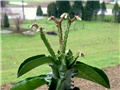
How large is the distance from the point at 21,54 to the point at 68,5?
6.10 feet

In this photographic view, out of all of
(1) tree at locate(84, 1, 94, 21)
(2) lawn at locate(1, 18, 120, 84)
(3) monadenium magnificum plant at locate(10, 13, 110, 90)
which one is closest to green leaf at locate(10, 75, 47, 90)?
(3) monadenium magnificum plant at locate(10, 13, 110, 90)

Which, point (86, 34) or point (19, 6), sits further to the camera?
point (86, 34)

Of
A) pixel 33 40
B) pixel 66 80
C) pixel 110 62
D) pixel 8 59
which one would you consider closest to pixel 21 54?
pixel 8 59

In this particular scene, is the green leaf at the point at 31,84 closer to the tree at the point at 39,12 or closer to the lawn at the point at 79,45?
the lawn at the point at 79,45

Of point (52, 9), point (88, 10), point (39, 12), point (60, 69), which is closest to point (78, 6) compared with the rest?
point (88, 10)

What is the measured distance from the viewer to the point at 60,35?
88cm

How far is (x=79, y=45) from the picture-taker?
541 cm

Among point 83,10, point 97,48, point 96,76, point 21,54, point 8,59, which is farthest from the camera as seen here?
point 83,10

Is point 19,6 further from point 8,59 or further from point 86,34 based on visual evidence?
point 8,59

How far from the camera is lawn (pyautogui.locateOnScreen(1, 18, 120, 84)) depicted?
373 cm

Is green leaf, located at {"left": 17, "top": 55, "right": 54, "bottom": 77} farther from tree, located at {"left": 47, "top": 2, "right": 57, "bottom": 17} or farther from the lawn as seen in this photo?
tree, located at {"left": 47, "top": 2, "right": 57, "bottom": 17}

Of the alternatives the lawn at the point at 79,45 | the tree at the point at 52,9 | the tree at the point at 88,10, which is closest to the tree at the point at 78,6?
the tree at the point at 88,10

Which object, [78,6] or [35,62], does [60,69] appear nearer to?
[35,62]

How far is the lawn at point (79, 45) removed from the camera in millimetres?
3734
